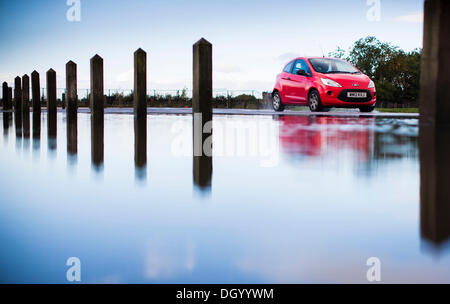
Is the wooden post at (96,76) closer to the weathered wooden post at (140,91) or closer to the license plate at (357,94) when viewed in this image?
the weathered wooden post at (140,91)

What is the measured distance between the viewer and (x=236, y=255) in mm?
2066

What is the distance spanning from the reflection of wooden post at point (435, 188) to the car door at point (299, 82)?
28.1 ft

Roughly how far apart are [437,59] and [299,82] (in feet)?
27.1

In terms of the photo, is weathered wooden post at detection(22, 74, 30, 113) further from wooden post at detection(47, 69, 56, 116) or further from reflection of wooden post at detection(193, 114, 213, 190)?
reflection of wooden post at detection(193, 114, 213, 190)

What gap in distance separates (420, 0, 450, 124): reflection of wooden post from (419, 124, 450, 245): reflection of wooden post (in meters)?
0.74

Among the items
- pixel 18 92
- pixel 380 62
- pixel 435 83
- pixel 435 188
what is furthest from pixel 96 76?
pixel 380 62

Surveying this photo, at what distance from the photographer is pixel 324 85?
13.8m

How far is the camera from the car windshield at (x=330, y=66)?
1462cm
